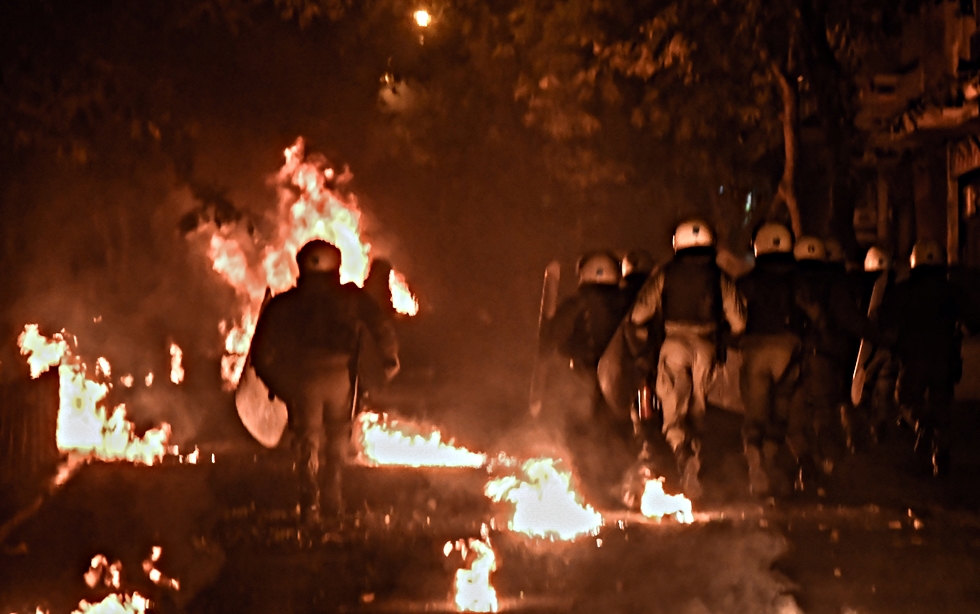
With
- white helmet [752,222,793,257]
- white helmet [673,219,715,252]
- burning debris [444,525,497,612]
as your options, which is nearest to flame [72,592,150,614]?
burning debris [444,525,497,612]

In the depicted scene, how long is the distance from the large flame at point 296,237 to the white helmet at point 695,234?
4.44m

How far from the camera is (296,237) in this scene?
35.4 ft

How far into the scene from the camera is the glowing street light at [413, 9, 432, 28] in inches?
417

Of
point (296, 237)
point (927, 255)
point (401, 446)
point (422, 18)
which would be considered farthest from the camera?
point (296, 237)

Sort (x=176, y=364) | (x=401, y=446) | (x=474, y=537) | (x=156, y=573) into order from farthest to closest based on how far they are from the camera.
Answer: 1. (x=176, y=364)
2. (x=401, y=446)
3. (x=474, y=537)
4. (x=156, y=573)

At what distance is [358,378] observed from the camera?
7.39 metres

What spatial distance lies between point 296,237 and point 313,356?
411 centimetres

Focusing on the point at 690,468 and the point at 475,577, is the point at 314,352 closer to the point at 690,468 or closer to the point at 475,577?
the point at 475,577

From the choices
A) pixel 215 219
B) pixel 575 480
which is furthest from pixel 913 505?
Answer: pixel 215 219

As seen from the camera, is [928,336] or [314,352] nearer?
[314,352]

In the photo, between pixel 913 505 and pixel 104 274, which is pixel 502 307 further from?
pixel 913 505

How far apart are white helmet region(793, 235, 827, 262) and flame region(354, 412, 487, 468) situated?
351 cm

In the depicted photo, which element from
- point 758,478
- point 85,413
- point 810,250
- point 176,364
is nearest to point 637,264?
point 810,250

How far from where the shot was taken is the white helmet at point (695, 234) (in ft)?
23.0
